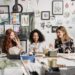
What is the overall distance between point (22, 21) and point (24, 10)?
0.23m

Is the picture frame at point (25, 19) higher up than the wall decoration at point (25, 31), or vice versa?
the picture frame at point (25, 19)

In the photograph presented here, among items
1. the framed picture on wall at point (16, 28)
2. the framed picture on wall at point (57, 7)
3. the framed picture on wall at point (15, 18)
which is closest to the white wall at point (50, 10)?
the framed picture on wall at point (57, 7)

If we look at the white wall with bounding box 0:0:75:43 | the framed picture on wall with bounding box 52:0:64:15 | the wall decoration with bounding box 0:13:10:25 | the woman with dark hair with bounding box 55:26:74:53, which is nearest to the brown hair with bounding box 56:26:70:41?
the woman with dark hair with bounding box 55:26:74:53

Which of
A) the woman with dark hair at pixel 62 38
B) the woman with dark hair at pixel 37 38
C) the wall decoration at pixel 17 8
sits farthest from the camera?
the wall decoration at pixel 17 8

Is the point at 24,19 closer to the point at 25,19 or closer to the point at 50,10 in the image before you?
the point at 25,19

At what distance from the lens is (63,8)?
453cm

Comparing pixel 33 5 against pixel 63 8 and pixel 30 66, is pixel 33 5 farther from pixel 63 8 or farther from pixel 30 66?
pixel 30 66

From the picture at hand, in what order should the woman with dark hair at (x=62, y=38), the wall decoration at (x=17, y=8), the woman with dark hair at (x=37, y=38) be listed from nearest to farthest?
the woman with dark hair at (x=62, y=38) → the woman with dark hair at (x=37, y=38) → the wall decoration at (x=17, y=8)

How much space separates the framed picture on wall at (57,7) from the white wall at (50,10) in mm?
63

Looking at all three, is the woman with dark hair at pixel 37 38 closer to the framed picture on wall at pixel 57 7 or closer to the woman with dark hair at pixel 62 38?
the woman with dark hair at pixel 62 38

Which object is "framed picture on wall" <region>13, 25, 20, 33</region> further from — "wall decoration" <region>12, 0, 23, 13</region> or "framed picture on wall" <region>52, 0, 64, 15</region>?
"framed picture on wall" <region>52, 0, 64, 15</region>

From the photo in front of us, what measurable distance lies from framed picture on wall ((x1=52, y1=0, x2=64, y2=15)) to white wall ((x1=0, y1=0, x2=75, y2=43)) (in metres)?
0.06

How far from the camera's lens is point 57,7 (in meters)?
4.54

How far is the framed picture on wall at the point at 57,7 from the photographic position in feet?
14.8
